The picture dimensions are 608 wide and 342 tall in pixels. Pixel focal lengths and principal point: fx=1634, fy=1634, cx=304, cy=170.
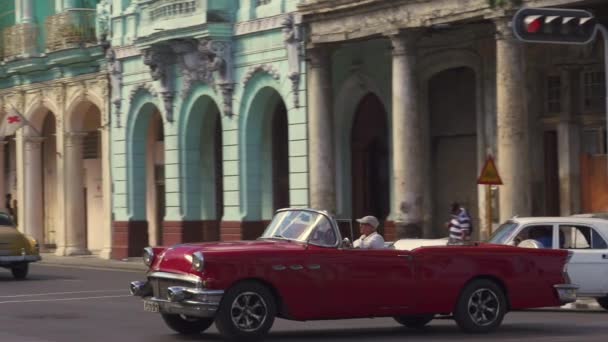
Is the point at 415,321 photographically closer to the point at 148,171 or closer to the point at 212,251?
the point at 212,251

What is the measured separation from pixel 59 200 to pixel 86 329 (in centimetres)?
2801

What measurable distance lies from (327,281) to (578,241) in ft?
21.6

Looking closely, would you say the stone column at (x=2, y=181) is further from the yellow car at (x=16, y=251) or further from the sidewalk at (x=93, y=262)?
the yellow car at (x=16, y=251)

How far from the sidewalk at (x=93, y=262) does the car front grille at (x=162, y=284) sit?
1960 cm

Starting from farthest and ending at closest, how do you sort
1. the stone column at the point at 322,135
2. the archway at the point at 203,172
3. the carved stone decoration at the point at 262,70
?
1. the archway at the point at 203,172
2. the carved stone decoration at the point at 262,70
3. the stone column at the point at 322,135

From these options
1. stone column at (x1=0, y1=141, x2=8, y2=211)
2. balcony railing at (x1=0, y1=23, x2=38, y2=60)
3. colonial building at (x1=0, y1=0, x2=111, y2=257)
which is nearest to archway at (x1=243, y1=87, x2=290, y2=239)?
colonial building at (x1=0, y1=0, x2=111, y2=257)

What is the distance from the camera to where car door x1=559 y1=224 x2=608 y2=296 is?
72.2 feet

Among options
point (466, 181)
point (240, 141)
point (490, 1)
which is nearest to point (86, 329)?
point (490, 1)

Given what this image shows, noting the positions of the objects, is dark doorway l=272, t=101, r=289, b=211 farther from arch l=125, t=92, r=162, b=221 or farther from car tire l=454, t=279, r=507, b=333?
car tire l=454, t=279, r=507, b=333

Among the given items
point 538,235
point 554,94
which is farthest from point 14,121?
point 538,235

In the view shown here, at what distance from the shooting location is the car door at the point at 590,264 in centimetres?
2202

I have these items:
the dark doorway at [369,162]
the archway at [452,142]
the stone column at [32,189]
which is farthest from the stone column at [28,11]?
the archway at [452,142]

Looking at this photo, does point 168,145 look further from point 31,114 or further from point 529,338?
point 529,338

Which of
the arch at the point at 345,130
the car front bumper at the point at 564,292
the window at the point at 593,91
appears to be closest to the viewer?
the car front bumper at the point at 564,292
